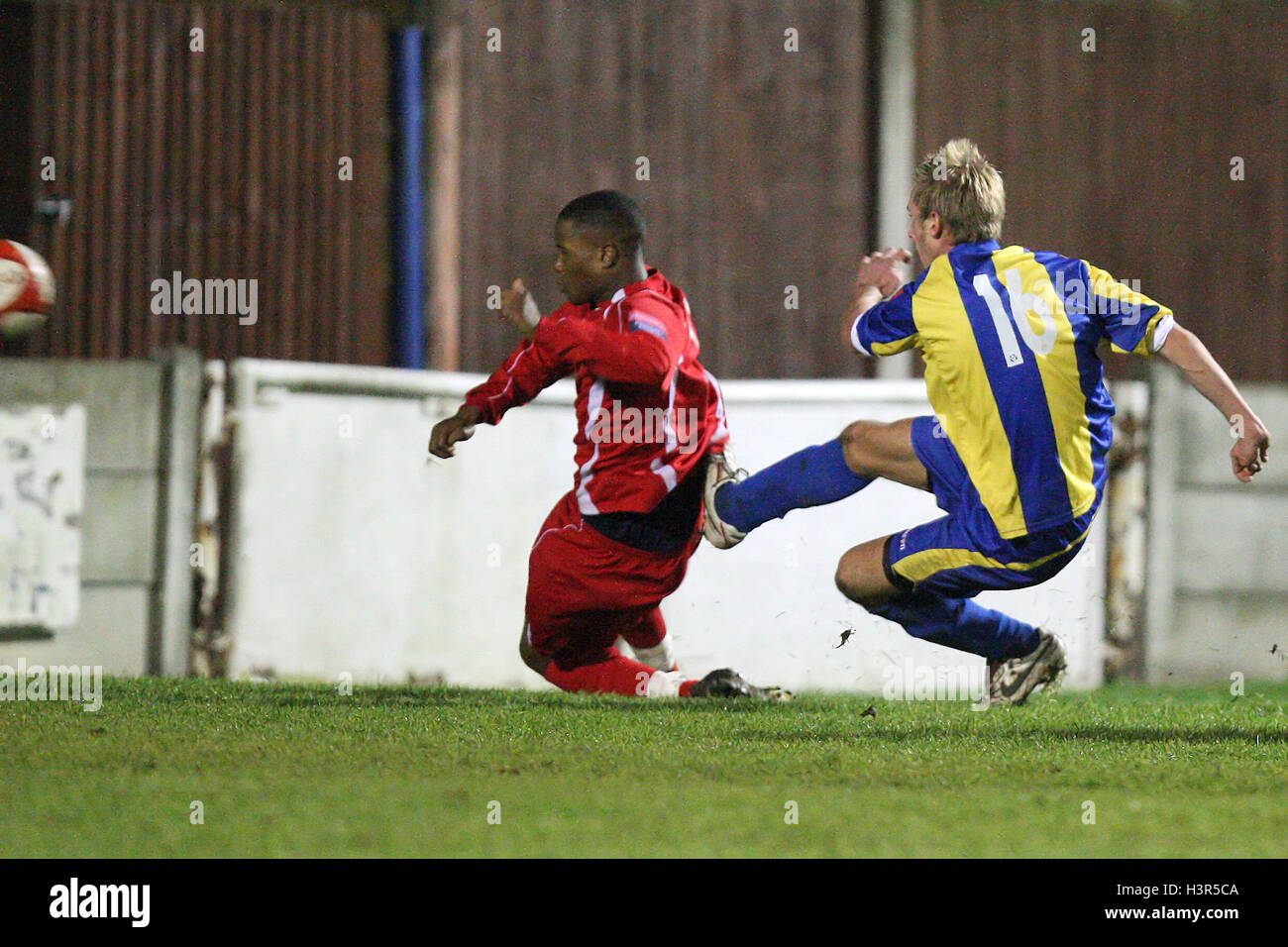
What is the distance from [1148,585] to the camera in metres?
8.38

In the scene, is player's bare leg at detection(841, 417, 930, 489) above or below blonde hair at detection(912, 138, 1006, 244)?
below

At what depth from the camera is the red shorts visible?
19.4ft

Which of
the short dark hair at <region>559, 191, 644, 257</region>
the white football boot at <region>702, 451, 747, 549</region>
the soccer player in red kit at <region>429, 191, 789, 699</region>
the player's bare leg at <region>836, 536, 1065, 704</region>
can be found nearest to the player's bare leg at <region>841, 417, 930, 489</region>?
the player's bare leg at <region>836, 536, 1065, 704</region>

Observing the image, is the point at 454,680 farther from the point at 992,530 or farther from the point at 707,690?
the point at 992,530

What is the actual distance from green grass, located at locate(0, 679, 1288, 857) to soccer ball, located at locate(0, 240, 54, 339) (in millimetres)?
1507

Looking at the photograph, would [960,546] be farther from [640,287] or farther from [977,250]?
[640,287]

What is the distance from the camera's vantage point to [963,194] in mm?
5422

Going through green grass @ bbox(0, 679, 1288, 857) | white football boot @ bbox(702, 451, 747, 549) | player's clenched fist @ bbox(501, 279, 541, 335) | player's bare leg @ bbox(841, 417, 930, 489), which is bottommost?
green grass @ bbox(0, 679, 1288, 857)

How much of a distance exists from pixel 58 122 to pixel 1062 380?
27.8 feet

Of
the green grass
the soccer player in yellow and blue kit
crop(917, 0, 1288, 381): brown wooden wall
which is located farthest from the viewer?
Answer: crop(917, 0, 1288, 381): brown wooden wall
